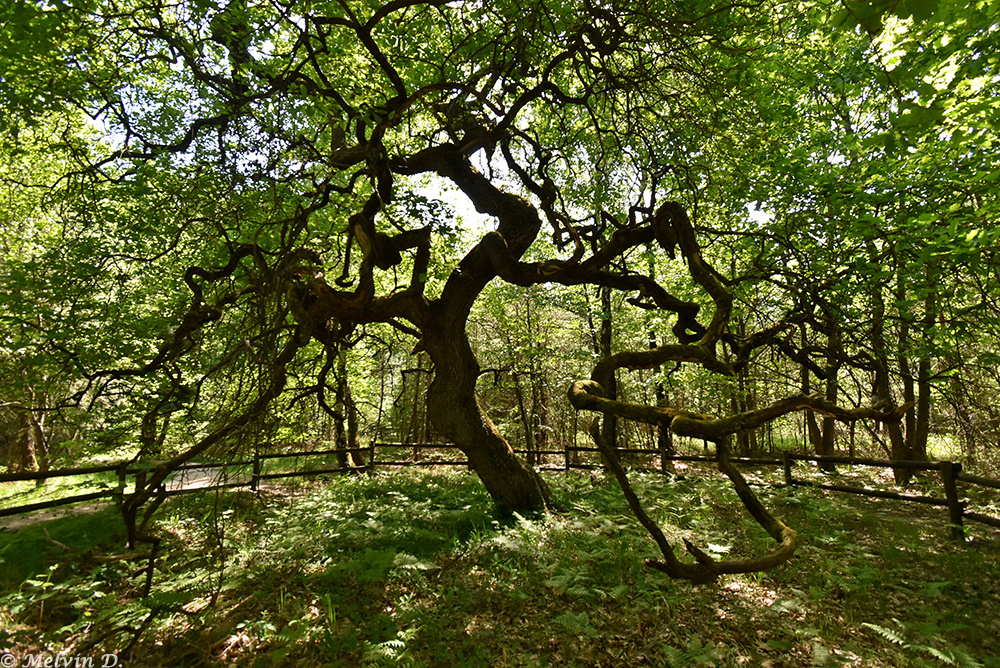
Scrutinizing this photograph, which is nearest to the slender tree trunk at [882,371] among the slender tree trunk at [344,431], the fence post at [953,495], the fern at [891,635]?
the fence post at [953,495]

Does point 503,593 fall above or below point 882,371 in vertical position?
below

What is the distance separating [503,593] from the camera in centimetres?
475

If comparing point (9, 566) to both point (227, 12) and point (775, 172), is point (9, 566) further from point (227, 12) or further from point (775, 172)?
point (775, 172)

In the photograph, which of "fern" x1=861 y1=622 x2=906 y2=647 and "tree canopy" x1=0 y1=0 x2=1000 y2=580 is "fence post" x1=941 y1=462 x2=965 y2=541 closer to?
"tree canopy" x1=0 y1=0 x2=1000 y2=580

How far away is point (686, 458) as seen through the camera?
32.7 feet

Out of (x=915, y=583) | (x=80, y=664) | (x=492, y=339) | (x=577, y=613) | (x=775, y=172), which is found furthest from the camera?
(x=492, y=339)

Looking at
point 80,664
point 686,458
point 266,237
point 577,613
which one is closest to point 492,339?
point 686,458

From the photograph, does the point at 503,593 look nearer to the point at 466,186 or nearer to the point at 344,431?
the point at 466,186

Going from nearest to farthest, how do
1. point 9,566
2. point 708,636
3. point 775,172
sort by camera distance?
point 708,636
point 9,566
point 775,172

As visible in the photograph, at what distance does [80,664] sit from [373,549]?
2.85m

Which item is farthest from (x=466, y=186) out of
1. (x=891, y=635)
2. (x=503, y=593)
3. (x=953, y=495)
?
(x=953, y=495)

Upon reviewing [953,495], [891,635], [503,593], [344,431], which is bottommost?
[503,593]

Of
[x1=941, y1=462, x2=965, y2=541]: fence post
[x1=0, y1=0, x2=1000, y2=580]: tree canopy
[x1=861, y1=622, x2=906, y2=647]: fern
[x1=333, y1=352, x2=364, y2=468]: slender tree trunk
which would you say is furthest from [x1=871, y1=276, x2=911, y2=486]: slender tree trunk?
[x1=333, y1=352, x2=364, y2=468]: slender tree trunk

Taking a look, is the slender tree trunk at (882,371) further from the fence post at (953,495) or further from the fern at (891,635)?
the fern at (891,635)
